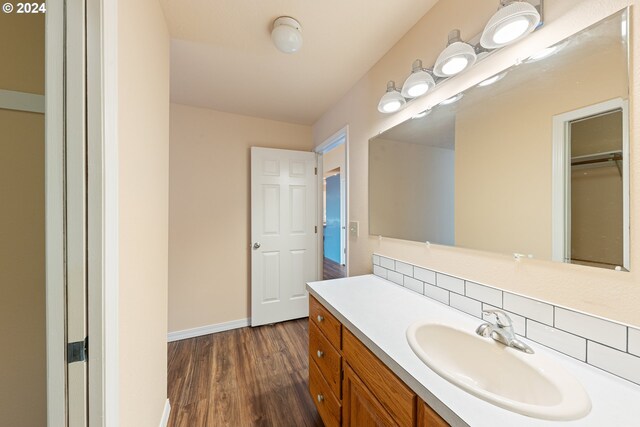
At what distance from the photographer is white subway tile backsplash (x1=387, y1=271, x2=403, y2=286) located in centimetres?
146

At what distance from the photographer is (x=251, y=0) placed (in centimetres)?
121

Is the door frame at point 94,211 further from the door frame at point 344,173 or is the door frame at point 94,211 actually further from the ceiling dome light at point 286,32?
the door frame at point 344,173

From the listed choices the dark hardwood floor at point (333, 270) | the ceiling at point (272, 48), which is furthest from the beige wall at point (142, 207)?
the dark hardwood floor at point (333, 270)

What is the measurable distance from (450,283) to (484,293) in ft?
0.53

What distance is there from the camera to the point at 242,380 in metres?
1.77

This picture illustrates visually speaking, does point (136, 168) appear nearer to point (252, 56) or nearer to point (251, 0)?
point (251, 0)

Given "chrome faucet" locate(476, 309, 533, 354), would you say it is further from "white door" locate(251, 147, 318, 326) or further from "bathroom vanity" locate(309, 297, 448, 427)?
"white door" locate(251, 147, 318, 326)

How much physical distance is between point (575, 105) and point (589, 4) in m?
0.29

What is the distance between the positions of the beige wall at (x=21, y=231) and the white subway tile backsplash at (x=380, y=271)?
5.57ft

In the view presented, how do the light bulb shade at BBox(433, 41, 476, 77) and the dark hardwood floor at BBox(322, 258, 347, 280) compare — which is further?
the dark hardwood floor at BBox(322, 258, 347, 280)

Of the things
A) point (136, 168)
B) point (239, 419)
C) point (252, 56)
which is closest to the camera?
point (136, 168)

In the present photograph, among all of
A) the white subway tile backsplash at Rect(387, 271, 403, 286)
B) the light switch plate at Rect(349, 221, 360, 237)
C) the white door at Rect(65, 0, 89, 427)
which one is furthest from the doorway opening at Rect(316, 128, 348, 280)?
the white door at Rect(65, 0, 89, 427)

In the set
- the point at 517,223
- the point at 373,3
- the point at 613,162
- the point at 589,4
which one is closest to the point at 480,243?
the point at 517,223

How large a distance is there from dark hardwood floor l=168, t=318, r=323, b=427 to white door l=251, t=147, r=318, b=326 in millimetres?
314
